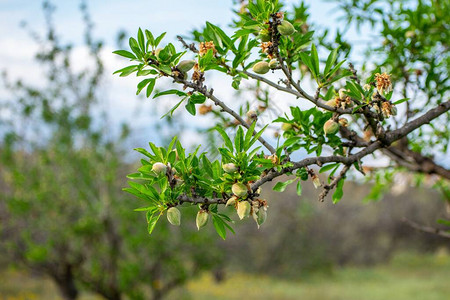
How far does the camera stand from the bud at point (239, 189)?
3.44 ft

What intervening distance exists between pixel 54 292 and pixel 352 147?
1176 centimetres

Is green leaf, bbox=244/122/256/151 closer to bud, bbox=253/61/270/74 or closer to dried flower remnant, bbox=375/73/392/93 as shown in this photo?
bud, bbox=253/61/270/74

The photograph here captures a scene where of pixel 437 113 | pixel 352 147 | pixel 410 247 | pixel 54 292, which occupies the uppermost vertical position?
pixel 437 113

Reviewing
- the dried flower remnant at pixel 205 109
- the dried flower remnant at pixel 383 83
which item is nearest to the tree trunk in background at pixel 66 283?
the dried flower remnant at pixel 205 109

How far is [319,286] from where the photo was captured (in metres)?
14.7

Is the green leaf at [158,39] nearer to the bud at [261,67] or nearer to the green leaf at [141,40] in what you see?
the green leaf at [141,40]

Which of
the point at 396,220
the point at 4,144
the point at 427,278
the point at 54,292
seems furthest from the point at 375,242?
the point at 4,144

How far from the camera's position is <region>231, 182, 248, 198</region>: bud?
105 cm

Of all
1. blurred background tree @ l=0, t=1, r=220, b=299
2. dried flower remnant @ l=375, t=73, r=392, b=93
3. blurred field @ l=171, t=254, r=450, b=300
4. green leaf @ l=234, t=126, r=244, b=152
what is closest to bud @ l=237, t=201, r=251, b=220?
green leaf @ l=234, t=126, r=244, b=152

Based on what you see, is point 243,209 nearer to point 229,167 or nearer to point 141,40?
point 229,167

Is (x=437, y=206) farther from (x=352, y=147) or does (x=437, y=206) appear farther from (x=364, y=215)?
(x=352, y=147)

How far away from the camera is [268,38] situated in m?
1.23

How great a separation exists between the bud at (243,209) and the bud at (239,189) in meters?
0.02

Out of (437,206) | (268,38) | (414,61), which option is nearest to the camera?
(268,38)
